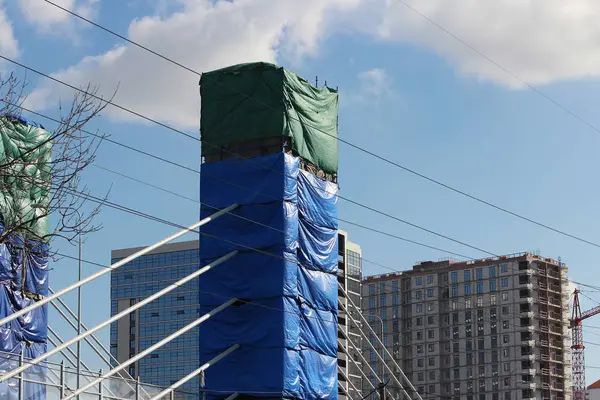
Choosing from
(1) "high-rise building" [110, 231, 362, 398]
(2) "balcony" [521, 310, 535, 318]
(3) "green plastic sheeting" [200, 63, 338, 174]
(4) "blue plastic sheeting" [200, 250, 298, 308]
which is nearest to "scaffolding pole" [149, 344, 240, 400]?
(4) "blue plastic sheeting" [200, 250, 298, 308]

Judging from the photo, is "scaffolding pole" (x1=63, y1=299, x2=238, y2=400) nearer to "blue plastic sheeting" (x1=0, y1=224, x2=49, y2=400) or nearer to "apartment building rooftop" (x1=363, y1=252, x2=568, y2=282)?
"blue plastic sheeting" (x1=0, y1=224, x2=49, y2=400)

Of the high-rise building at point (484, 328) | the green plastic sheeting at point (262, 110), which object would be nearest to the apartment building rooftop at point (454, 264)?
the high-rise building at point (484, 328)

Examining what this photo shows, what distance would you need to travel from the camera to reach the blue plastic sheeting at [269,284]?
1784 inches

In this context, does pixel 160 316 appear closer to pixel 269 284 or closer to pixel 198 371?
pixel 269 284

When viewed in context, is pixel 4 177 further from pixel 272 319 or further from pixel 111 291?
pixel 111 291

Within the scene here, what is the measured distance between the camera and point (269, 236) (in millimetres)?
46062

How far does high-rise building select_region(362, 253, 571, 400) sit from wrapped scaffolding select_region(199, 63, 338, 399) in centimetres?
10678

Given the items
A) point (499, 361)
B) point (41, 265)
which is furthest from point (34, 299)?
point (499, 361)

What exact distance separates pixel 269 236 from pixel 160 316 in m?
141

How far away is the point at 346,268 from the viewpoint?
537 ft

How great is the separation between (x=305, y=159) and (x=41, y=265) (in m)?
12.2

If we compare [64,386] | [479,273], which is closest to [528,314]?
[479,273]

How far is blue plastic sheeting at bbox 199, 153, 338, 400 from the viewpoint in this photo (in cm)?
4531

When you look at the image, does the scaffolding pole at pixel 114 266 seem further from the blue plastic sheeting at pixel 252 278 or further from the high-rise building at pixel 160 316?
the high-rise building at pixel 160 316
